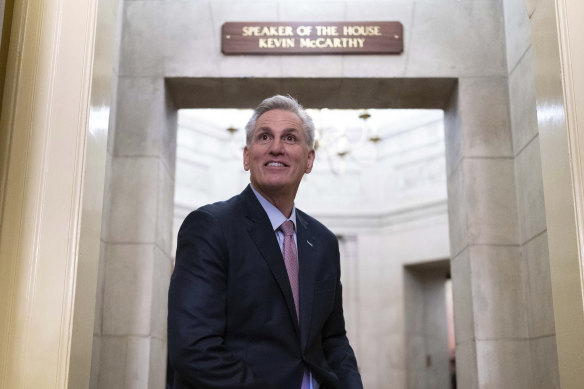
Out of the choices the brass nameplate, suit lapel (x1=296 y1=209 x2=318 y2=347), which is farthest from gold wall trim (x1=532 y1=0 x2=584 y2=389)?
the brass nameplate

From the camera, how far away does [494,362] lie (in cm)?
397

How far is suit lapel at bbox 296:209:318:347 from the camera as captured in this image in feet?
7.07

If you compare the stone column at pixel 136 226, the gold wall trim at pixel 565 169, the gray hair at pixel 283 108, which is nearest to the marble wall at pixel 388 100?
the stone column at pixel 136 226

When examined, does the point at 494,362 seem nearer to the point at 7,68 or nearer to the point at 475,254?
the point at 475,254

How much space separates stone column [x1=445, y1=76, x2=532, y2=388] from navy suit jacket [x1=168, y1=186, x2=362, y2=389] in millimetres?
1971

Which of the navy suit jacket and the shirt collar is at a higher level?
the shirt collar

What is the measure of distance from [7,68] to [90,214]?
2.03ft

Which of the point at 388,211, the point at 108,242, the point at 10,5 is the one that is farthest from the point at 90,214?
the point at 388,211

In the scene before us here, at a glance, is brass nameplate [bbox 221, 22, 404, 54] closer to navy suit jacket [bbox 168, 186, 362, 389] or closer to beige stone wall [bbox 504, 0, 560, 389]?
beige stone wall [bbox 504, 0, 560, 389]

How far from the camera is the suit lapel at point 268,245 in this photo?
2.14m

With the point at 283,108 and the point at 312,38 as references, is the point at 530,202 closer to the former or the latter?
the point at 312,38

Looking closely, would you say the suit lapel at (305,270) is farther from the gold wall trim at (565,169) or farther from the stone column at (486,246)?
the stone column at (486,246)

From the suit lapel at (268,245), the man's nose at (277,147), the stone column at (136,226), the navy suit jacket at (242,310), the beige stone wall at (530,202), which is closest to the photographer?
the navy suit jacket at (242,310)

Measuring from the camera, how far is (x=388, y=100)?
4.68 metres
